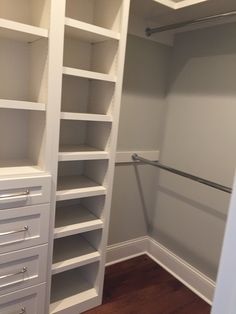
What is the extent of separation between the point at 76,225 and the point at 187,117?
3.80 feet

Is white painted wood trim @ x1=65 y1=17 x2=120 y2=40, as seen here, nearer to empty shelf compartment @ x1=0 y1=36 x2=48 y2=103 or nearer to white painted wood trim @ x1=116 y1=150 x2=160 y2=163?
empty shelf compartment @ x1=0 y1=36 x2=48 y2=103

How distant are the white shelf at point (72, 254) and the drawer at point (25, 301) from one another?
13 cm

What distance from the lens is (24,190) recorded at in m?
1.33

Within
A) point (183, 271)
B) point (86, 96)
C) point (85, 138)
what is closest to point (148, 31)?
point (86, 96)

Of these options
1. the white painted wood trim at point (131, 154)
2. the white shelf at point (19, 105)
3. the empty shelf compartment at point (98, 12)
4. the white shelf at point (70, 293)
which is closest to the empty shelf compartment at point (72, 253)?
the white shelf at point (70, 293)

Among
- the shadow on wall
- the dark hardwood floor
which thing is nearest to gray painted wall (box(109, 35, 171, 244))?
the shadow on wall

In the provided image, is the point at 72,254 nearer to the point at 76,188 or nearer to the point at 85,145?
the point at 76,188

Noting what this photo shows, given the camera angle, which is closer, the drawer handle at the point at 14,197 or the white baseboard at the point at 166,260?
the drawer handle at the point at 14,197

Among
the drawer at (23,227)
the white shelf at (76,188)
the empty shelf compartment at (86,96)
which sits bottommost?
the drawer at (23,227)

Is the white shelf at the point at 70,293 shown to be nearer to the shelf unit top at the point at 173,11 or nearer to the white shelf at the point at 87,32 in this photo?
the white shelf at the point at 87,32

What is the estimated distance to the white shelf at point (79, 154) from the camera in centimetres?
149

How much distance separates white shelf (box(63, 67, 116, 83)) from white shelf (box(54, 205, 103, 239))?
862 millimetres

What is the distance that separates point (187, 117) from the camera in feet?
6.93

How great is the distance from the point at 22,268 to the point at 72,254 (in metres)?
0.38
